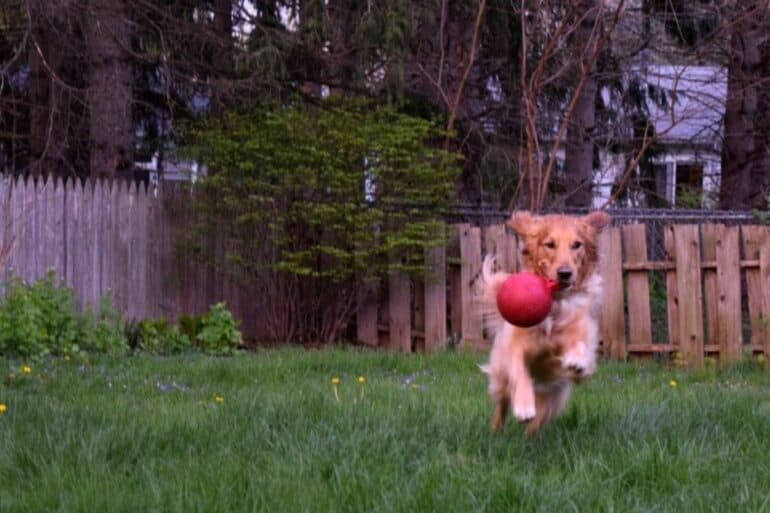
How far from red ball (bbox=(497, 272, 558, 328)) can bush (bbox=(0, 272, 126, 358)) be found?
597 centimetres

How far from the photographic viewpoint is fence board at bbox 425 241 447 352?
13344 millimetres

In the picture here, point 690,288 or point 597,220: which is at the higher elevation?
point 597,220

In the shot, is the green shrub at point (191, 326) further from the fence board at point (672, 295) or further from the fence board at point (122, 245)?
the fence board at point (672, 295)

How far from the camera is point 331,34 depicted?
1460 cm

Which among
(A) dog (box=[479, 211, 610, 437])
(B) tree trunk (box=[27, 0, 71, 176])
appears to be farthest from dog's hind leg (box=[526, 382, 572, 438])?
(B) tree trunk (box=[27, 0, 71, 176])

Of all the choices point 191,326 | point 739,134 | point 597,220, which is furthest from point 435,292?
point 739,134

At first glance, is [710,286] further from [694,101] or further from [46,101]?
[46,101]

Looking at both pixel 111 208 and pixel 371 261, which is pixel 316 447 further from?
pixel 111 208

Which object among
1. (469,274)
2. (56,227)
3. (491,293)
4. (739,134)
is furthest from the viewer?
(739,134)

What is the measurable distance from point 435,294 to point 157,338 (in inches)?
134

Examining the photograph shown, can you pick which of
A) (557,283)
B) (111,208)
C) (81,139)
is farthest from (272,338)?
(557,283)

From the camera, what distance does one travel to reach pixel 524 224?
629cm

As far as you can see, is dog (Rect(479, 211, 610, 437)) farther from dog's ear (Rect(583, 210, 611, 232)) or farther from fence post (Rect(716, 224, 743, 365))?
fence post (Rect(716, 224, 743, 365))

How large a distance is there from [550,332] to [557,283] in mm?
293
